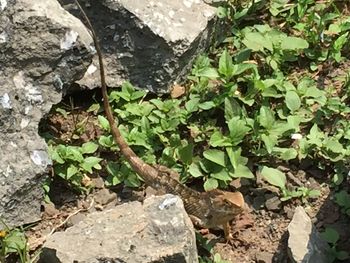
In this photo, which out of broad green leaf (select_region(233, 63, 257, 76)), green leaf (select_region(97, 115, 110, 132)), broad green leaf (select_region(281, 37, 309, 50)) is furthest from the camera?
broad green leaf (select_region(281, 37, 309, 50))

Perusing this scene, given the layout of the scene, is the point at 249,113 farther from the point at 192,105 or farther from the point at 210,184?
the point at 210,184

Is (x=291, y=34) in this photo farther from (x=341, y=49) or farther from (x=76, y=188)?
(x=76, y=188)

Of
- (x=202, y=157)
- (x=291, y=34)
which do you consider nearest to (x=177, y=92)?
(x=202, y=157)

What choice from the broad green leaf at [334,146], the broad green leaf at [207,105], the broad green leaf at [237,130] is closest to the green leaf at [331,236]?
the broad green leaf at [334,146]

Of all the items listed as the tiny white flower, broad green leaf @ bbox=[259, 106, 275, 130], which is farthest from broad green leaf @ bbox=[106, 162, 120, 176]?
the tiny white flower

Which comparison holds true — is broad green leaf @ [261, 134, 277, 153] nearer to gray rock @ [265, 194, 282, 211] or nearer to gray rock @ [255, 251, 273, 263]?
gray rock @ [265, 194, 282, 211]

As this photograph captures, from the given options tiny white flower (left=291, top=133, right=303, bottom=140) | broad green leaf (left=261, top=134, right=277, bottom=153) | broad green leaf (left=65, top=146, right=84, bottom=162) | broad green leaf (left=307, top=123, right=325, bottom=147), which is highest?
broad green leaf (left=307, top=123, right=325, bottom=147)

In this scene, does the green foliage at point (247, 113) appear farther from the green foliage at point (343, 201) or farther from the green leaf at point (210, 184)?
the green foliage at point (343, 201)
